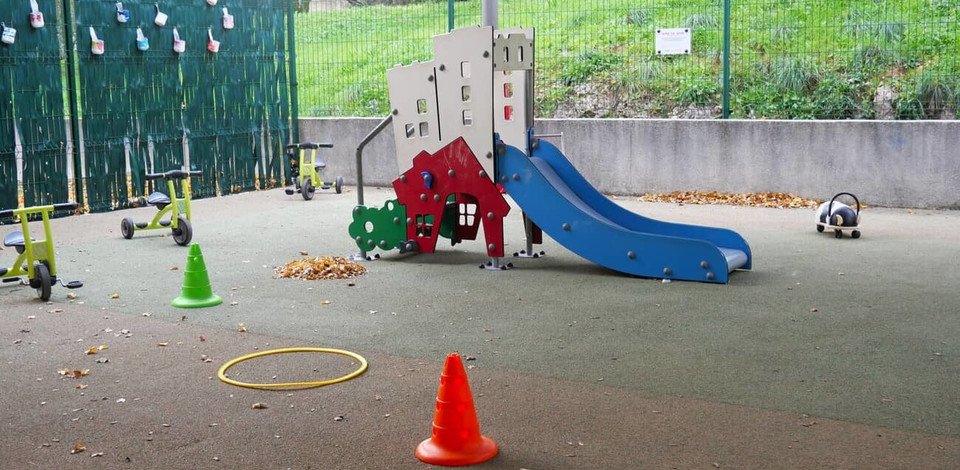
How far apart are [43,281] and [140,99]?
227 inches

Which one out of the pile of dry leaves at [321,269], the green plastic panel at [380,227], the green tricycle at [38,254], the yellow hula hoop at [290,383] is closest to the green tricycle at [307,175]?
the green plastic panel at [380,227]

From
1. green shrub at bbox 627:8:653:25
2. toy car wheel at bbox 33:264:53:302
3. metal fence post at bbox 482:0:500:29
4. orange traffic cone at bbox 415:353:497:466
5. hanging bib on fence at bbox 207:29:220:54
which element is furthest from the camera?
green shrub at bbox 627:8:653:25

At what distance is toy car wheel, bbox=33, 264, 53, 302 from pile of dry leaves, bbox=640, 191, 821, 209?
7329mm

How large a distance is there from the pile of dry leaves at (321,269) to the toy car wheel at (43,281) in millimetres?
1667

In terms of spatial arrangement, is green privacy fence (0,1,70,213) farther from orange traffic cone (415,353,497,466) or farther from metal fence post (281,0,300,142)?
orange traffic cone (415,353,497,466)

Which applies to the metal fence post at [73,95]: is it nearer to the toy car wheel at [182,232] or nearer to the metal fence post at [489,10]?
the toy car wheel at [182,232]

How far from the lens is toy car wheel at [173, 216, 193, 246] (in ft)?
30.8

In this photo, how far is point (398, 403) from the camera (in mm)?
4656

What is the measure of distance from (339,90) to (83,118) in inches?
162

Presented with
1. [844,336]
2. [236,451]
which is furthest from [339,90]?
[236,451]

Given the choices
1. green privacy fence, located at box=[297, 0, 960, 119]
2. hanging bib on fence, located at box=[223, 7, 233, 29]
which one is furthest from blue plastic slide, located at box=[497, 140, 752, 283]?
hanging bib on fence, located at box=[223, 7, 233, 29]

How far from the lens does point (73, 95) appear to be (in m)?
11.5

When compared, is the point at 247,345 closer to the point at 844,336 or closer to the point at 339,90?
the point at 844,336

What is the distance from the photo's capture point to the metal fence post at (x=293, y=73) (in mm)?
14406
